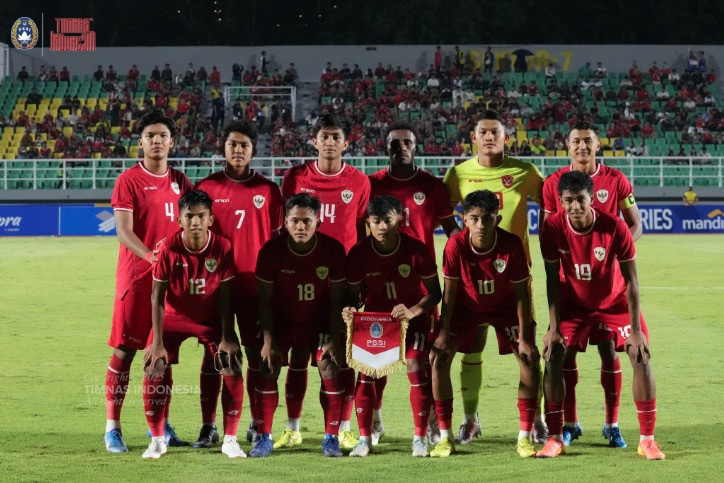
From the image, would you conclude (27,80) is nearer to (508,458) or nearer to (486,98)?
(486,98)

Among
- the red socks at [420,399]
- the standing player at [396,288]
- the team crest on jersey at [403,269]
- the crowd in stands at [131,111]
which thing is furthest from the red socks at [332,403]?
the crowd in stands at [131,111]

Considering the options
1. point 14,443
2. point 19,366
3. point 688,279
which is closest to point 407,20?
point 688,279

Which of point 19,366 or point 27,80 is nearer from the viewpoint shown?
point 19,366

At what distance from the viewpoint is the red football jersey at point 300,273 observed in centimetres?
736

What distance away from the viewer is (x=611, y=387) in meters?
7.71

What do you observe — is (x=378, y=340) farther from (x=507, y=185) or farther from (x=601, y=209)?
(x=601, y=209)

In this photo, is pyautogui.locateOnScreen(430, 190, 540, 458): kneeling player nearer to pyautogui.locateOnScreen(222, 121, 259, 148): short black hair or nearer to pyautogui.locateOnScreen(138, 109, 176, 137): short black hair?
pyautogui.locateOnScreen(222, 121, 259, 148): short black hair

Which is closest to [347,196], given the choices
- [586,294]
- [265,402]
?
[265,402]

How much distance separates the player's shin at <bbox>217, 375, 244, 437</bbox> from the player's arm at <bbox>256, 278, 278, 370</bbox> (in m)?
0.23

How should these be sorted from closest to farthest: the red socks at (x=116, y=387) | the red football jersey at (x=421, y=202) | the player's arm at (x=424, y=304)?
the player's arm at (x=424, y=304) < the red socks at (x=116, y=387) < the red football jersey at (x=421, y=202)

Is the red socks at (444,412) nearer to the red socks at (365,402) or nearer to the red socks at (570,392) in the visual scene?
the red socks at (365,402)

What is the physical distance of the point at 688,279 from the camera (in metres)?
19.7

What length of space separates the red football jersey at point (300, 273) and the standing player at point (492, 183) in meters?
1.25

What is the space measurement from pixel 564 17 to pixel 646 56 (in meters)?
14.0
